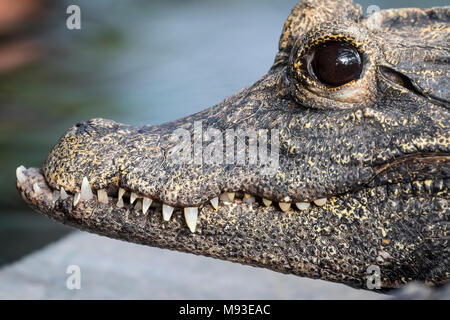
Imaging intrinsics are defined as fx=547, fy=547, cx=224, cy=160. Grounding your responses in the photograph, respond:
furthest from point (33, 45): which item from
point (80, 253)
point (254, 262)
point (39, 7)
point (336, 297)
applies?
point (254, 262)

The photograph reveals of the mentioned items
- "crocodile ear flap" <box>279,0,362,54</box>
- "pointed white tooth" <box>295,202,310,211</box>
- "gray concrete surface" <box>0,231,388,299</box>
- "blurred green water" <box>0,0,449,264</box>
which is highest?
"blurred green water" <box>0,0,449,264</box>

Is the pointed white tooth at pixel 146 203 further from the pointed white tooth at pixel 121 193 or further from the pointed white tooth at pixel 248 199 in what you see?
the pointed white tooth at pixel 248 199

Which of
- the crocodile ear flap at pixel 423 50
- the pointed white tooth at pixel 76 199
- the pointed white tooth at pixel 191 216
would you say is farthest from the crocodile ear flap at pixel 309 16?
the pointed white tooth at pixel 76 199

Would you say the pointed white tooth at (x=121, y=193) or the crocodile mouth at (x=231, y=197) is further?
the pointed white tooth at (x=121, y=193)

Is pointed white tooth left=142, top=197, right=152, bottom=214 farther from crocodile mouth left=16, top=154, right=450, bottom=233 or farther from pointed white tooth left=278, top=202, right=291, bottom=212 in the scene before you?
pointed white tooth left=278, top=202, right=291, bottom=212

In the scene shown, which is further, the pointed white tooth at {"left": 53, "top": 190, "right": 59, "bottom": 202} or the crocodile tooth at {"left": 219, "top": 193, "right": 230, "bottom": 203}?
the pointed white tooth at {"left": 53, "top": 190, "right": 59, "bottom": 202}

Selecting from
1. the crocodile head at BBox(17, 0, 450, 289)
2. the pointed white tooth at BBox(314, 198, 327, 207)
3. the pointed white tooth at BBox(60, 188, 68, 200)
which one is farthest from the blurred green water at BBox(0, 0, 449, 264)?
the pointed white tooth at BBox(314, 198, 327, 207)
